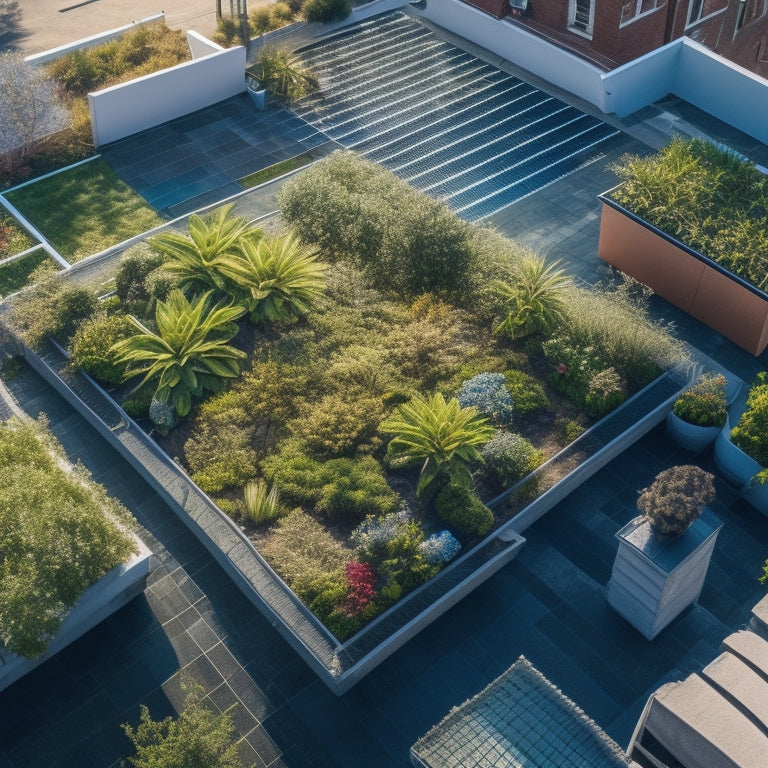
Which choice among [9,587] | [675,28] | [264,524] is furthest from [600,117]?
[9,587]

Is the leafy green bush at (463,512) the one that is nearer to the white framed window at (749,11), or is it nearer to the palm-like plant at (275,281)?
the palm-like plant at (275,281)

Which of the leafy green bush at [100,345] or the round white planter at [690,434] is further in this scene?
the leafy green bush at [100,345]

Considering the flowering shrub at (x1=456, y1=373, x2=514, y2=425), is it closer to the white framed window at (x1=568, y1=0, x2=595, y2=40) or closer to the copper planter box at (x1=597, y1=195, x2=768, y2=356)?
the copper planter box at (x1=597, y1=195, x2=768, y2=356)

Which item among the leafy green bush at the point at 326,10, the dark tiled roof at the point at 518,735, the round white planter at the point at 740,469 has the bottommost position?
the round white planter at the point at 740,469

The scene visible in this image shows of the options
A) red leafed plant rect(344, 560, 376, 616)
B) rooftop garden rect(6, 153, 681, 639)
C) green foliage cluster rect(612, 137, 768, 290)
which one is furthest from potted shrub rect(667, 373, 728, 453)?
red leafed plant rect(344, 560, 376, 616)

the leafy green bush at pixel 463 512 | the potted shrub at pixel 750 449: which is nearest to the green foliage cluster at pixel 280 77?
the leafy green bush at pixel 463 512

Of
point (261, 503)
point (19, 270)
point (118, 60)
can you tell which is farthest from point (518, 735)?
point (118, 60)

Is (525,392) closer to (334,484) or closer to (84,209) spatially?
(334,484)
